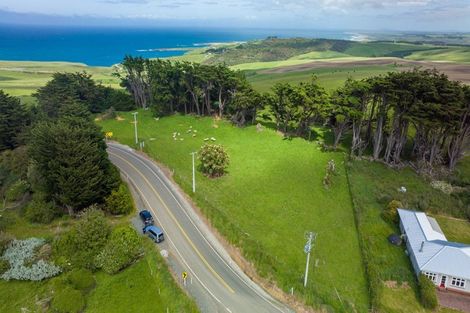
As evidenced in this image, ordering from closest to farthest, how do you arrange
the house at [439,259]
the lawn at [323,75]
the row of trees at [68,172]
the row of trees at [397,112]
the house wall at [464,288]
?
1. the house wall at [464,288]
2. the house at [439,259]
3. the row of trees at [68,172]
4. the row of trees at [397,112]
5. the lawn at [323,75]

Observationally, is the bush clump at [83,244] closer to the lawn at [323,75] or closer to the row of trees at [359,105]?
the row of trees at [359,105]

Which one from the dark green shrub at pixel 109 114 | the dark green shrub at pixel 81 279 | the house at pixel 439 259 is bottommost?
the dark green shrub at pixel 81 279

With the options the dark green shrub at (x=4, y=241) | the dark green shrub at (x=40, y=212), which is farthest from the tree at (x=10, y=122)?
the dark green shrub at (x=4, y=241)

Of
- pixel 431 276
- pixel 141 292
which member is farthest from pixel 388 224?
pixel 141 292

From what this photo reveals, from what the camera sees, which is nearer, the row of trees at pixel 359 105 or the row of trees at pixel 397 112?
the row of trees at pixel 397 112

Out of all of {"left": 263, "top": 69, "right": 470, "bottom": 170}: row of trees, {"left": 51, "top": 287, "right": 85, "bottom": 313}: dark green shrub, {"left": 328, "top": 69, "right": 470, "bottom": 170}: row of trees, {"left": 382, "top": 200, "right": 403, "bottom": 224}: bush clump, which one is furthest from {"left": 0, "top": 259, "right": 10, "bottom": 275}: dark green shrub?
{"left": 263, "top": 69, "right": 470, "bottom": 170}: row of trees

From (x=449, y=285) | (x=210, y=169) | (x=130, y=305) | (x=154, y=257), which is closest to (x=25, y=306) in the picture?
(x=130, y=305)

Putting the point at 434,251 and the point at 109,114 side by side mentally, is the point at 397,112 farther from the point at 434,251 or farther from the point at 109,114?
the point at 109,114
